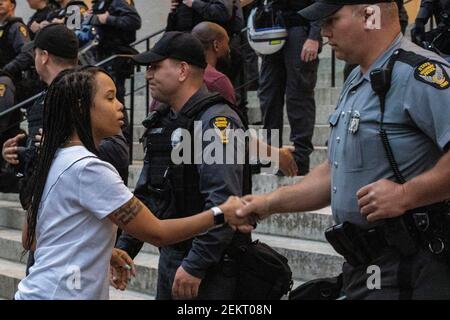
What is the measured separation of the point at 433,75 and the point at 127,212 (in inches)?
45.9

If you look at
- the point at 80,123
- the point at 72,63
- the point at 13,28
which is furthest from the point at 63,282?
the point at 13,28

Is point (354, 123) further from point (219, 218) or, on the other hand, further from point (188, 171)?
point (188, 171)

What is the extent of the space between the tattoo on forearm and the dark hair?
0.27 metres

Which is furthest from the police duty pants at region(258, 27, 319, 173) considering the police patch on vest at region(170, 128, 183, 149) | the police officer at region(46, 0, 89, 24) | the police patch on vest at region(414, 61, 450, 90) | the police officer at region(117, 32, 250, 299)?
the police patch on vest at region(414, 61, 450, 90)

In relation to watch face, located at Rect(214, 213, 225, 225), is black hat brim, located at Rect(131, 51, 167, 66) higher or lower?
higher

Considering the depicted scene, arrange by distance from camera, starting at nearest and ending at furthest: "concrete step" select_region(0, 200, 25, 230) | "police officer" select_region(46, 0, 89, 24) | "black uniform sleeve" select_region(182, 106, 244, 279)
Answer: "black uniform sleeve" select_region(182, 106, 244, 279), "concrete step" select_region(0, 200, 25, 230), "police officer" select_region(46, 0, 89, 24)

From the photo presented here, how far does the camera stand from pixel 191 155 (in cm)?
396

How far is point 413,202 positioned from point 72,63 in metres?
2.56

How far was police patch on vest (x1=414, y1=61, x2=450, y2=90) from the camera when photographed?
9.95 ft

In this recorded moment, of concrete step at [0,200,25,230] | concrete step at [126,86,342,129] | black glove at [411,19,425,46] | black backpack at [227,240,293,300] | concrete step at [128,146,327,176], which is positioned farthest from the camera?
concrete step at [126,86,342,129]

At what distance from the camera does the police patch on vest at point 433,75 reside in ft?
9.95

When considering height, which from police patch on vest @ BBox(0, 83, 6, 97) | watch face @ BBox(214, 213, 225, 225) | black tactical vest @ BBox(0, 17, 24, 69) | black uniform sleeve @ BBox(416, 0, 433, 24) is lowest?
police patch on vest @ BBox(0, 83, 6, 97)

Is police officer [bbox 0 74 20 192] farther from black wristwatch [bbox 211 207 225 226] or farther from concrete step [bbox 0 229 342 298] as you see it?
black wristwatch [bbox 211 207 225 226]

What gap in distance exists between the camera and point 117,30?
28.5 ft
